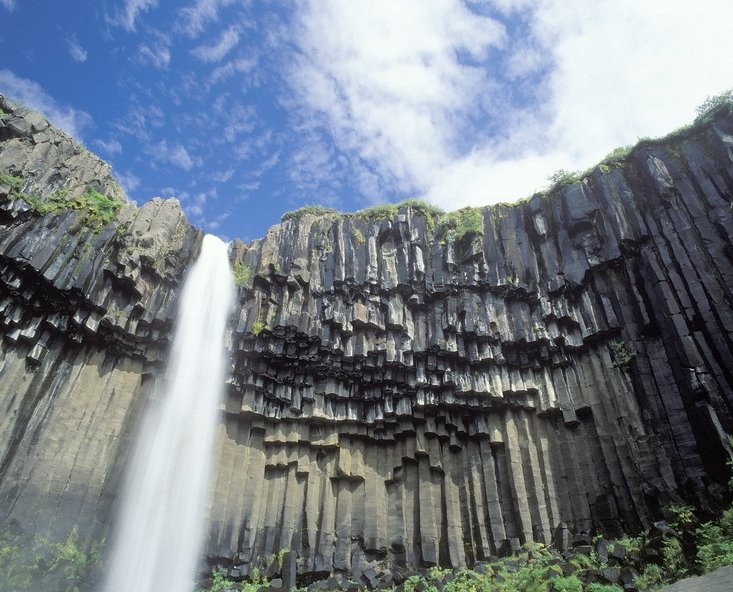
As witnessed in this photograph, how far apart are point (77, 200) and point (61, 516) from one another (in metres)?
10.0

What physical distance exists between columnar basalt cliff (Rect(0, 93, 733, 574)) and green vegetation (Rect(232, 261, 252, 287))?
0.28ft

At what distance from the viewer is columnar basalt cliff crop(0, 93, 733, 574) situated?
15.3 m

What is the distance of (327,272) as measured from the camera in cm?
2069

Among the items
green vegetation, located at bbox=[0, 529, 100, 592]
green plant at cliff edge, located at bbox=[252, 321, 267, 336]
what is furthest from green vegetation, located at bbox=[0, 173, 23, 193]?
green vegetation, located at bbox=[0, 529, 100, 592]

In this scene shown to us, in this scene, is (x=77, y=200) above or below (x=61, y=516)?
above

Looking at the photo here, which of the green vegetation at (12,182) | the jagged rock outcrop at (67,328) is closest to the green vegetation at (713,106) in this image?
the jagged rock outcrop at (67,328)

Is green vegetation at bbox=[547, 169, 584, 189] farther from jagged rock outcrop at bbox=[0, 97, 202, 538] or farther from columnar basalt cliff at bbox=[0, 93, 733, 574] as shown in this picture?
jagged rock outcrop at bbox=[0, 97, 202, 538]

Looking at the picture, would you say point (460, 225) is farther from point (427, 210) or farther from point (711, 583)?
point (711, 583)

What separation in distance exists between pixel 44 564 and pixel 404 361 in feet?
38.3

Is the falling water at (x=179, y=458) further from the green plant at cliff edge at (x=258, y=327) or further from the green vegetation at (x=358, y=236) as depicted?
the green vegetation at (x=358, y=236)

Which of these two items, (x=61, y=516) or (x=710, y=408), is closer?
(x=710, y=408)

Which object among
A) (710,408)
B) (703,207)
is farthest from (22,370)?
(703,207)

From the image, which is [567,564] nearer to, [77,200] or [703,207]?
[703,207]

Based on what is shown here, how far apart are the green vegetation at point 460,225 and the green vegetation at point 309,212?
4.69m
